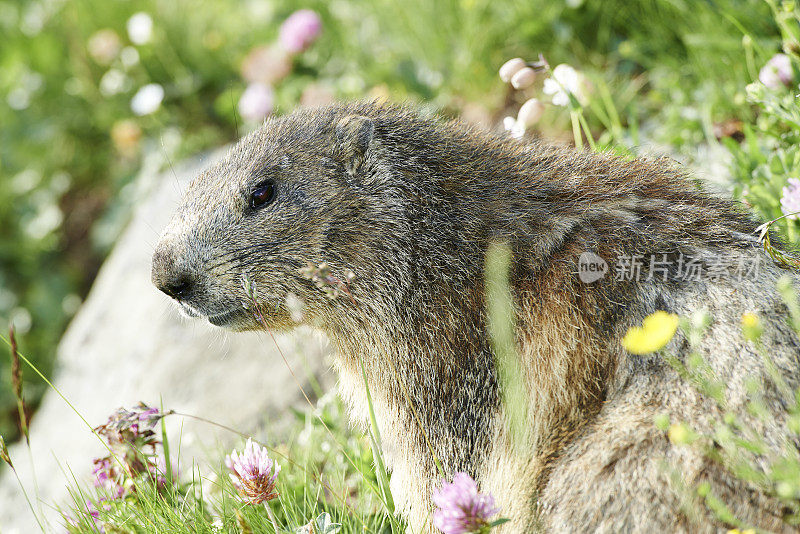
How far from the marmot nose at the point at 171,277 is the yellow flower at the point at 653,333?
176cm

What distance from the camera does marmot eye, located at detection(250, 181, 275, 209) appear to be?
3367 millimetres

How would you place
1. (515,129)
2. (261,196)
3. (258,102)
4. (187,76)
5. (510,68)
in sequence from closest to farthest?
1. (261,196)
2. (510,68)
3. (515,129)
4. (258,102)
5. (187,76)

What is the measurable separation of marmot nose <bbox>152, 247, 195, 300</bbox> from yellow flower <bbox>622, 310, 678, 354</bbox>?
5.77 feet

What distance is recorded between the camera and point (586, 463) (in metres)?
2.53

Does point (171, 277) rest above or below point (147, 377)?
above

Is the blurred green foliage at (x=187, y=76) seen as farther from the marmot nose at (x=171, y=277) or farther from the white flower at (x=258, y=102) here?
the marmot nose at (x=171, y=277)

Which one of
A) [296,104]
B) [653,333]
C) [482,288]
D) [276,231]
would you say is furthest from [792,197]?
[296,104]

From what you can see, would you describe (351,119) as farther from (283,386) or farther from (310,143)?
(283,386)

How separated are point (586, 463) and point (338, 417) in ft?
5.44

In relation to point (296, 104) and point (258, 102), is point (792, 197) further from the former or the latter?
point (296, 104)

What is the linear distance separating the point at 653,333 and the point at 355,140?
1590mm

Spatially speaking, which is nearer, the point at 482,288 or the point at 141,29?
the point at 482,288

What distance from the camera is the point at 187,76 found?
754cm

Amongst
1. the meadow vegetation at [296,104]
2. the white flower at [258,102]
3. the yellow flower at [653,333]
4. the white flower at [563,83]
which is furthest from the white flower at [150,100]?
the yellow flower at [653,333]
